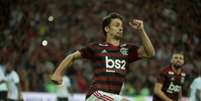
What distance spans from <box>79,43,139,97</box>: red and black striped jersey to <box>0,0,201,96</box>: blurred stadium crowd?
12.1 m

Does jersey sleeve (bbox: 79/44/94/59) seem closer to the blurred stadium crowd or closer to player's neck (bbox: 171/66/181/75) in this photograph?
player's neck (bbox: 171/66/181/75)

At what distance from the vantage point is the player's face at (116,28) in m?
9.69

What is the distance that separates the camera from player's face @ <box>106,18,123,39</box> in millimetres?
9688

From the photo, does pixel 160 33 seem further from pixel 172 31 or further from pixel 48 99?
pixel 48 99

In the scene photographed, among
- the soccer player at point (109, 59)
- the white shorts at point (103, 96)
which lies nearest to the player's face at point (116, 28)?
the soccer player at point (109, 59)

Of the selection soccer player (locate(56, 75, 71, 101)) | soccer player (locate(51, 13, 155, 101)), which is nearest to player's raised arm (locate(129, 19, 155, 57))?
soccer player (locate(51, 13, 155, 101))

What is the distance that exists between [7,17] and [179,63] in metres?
12.1

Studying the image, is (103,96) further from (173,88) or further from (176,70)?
(176,70)

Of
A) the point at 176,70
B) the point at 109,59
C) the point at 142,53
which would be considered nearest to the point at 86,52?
the point at 109,59

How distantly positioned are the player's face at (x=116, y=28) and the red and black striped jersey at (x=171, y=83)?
390cm

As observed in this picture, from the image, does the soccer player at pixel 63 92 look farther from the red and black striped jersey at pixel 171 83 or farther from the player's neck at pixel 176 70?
the red and black striped jersey at pixel 171 83

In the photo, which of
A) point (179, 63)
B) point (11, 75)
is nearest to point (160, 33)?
point (11, 75)

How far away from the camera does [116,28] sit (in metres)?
9.73

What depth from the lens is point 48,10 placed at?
25234mm
